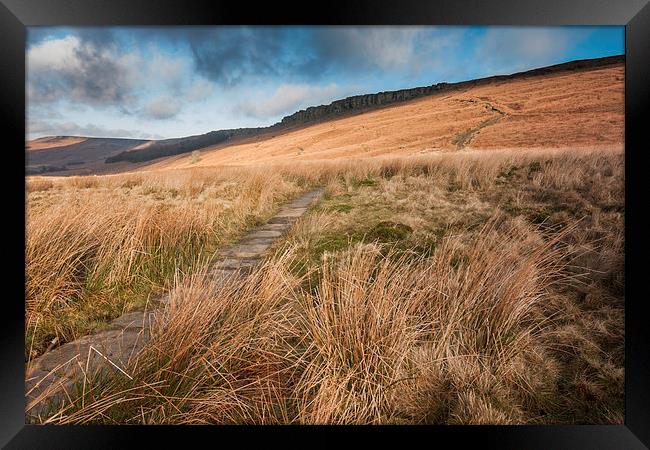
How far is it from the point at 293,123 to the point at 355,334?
10310 millimetres

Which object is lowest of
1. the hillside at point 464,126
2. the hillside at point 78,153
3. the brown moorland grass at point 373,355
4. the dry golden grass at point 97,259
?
the brown moorland grass at point 373,355

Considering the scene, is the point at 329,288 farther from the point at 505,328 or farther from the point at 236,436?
the point at 505,328

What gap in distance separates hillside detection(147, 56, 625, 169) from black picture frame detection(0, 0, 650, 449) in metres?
4.54

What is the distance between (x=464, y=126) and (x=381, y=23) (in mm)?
Result: 10655

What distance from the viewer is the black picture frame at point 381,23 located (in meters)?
1.50

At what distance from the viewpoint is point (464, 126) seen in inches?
434

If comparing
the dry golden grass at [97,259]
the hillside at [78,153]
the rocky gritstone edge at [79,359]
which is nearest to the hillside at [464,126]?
the hillside at [78,153]

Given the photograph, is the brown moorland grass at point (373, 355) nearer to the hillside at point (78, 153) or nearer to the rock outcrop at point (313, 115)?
the hillside at point (78, 153)

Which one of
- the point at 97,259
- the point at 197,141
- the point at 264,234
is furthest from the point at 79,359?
the point at 197,141

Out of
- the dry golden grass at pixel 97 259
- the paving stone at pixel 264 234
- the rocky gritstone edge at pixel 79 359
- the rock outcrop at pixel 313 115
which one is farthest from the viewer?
the rock outcrop at pixel 313 115

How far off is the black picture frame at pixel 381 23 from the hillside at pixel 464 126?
4.54m

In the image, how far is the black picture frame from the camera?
4.92 ft

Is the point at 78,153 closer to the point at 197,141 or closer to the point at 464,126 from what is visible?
the point at 197,141
